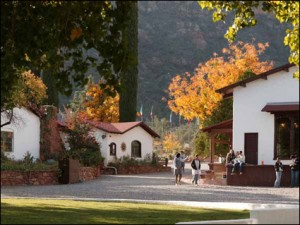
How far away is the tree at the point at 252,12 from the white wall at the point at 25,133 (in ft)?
76.3

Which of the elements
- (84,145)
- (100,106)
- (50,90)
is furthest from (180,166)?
(100,106)

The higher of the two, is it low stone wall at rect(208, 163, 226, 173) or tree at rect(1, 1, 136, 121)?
tree at rect(1, 1, 136, 121)

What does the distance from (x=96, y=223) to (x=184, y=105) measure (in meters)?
40.2

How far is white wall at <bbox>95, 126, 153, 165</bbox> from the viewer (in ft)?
161

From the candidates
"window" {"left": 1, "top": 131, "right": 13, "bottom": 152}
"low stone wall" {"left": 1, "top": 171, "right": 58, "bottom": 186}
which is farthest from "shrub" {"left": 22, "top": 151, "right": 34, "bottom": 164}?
"low stone wall" {"left": 1, "top": 171, "right": 58, "bottom": 186}

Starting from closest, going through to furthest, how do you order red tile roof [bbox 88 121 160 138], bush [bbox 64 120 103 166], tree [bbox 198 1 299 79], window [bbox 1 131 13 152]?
tree [bbox 198 1 299 79] < window [bbox 1 131 13 152] < bush [bbox 64 120 103 166] < red tile roof [bbox 88 121 160 138]

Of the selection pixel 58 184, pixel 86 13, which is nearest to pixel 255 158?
pixel 58 184

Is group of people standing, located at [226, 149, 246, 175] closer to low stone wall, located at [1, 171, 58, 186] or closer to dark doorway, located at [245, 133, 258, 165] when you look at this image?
dark doorway, located at [245, 133, 258, 165]

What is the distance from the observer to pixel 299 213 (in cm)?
949

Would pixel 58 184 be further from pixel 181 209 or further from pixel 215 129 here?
pixel 181 209

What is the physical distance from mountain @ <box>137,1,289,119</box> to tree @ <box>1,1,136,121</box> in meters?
85.9

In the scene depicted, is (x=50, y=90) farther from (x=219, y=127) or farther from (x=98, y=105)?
(x=219, y=127)

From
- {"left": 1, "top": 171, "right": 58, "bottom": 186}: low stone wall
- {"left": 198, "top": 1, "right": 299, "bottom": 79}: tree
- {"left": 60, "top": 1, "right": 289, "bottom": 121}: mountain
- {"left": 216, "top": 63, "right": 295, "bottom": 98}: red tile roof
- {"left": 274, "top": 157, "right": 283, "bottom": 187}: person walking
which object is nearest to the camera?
{"left": 198, "top": 1, "right": 299, "bottom": 79}: tree

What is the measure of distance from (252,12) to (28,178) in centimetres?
1949
